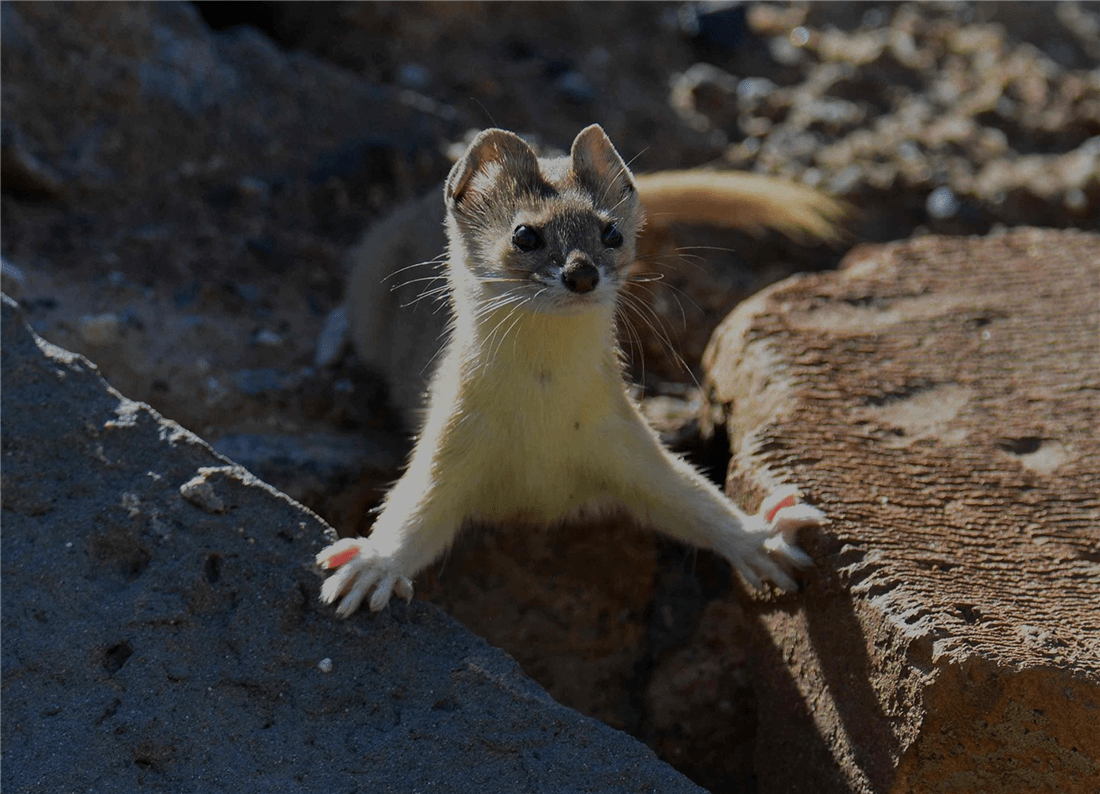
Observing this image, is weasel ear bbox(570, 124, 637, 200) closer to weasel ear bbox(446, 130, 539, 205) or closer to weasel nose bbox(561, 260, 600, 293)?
weasel ear bbox(446, 130, 539, 205)

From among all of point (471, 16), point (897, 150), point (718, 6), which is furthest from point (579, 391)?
point (718, 6)

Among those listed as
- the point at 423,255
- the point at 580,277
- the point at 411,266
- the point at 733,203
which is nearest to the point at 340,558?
the point at 580,277

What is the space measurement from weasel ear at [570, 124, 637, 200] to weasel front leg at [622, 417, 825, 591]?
2.34 feet

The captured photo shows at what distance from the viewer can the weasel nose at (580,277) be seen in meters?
3.10

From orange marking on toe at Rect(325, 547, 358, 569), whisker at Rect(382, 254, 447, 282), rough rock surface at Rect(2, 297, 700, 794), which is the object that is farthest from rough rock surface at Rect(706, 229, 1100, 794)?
orange marking on toe at Rect(325, 547, 358, 569)

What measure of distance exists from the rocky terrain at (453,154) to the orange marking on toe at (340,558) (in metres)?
0.81

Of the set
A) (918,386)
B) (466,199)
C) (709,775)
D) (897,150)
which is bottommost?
(709,775)

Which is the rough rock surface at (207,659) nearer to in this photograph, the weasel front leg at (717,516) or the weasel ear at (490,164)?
the weasel front leg at (717,516)

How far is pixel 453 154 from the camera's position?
578cm

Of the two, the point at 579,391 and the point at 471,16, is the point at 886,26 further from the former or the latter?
the point at 579,391

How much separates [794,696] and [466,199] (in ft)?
5.50

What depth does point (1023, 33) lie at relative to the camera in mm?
7898

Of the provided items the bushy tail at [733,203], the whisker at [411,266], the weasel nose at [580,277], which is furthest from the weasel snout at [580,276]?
the bushy tail at [733,203]

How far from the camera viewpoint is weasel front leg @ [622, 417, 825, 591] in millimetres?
3281
